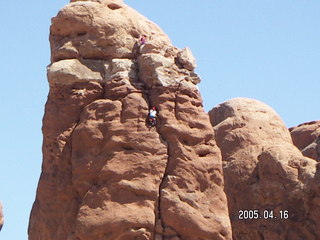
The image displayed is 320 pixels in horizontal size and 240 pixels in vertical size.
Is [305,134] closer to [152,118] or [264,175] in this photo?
[264,175]

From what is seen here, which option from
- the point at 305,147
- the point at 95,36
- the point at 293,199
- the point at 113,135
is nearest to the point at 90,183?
the point at 113,135

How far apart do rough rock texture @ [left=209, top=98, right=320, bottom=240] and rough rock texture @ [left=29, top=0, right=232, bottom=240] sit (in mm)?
9218

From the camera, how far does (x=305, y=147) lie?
131 ft

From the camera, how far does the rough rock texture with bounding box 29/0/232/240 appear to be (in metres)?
22.9

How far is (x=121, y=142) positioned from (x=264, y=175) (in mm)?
11389

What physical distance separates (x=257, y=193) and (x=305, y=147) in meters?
6.78

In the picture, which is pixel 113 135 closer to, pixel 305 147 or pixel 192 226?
pixel 192 226

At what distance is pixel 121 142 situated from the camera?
918 inches

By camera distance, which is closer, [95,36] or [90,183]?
[90,183]

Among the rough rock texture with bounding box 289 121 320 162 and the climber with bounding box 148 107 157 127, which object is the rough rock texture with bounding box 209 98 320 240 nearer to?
the rough rock texture with bounding box 289 121 320 162
